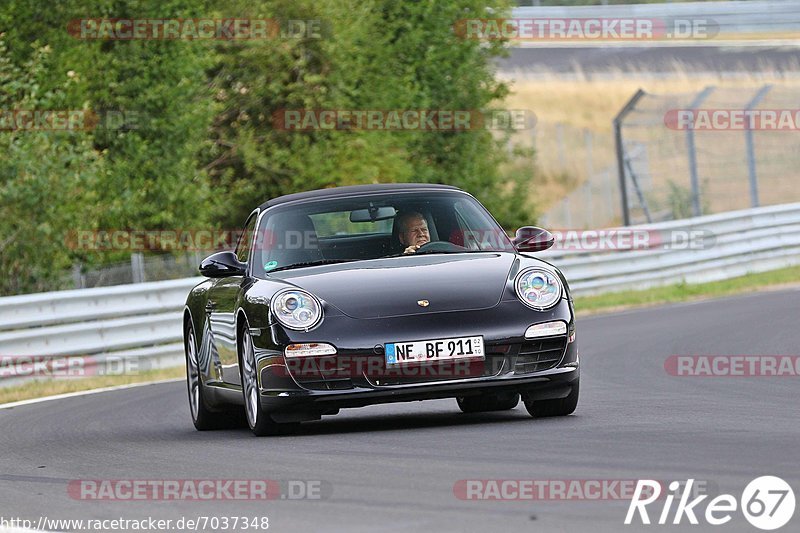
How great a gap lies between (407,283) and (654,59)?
44841 mm

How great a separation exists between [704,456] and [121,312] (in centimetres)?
1081

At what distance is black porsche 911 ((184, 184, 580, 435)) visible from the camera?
8711 mm

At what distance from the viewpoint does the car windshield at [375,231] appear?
9805 millimetres

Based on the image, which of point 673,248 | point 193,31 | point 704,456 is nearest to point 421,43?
point 193,31

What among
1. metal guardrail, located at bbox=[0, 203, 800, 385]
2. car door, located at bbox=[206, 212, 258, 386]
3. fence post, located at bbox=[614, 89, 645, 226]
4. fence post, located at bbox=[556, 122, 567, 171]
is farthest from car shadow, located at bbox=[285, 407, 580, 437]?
fence post, located at bbox=[556, 122, 567, 171]

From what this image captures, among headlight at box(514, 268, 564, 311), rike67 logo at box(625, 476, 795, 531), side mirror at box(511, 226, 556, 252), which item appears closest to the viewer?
rike67 logo at box(625, 476, 795, 531)

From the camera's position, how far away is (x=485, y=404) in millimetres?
10234

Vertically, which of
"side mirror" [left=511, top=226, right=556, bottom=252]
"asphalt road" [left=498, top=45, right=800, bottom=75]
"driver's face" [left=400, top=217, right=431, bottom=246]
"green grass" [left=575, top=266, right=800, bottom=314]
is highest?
"asphalt road" [left=498, top=45, right=800, bottom=75]

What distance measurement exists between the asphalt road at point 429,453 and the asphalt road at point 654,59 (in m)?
37.6

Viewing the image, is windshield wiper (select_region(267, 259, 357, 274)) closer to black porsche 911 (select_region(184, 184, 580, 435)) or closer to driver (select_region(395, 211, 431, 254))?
black porsche 911 (select_region(184, 184, 580, 435))

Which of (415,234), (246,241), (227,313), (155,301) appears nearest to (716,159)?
(155,301)

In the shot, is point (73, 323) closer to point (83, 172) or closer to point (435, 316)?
point (83, 172)

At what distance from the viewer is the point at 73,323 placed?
54.7 feet

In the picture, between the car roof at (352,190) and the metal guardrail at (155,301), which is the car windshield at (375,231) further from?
the metal guardrail at (155,301)
